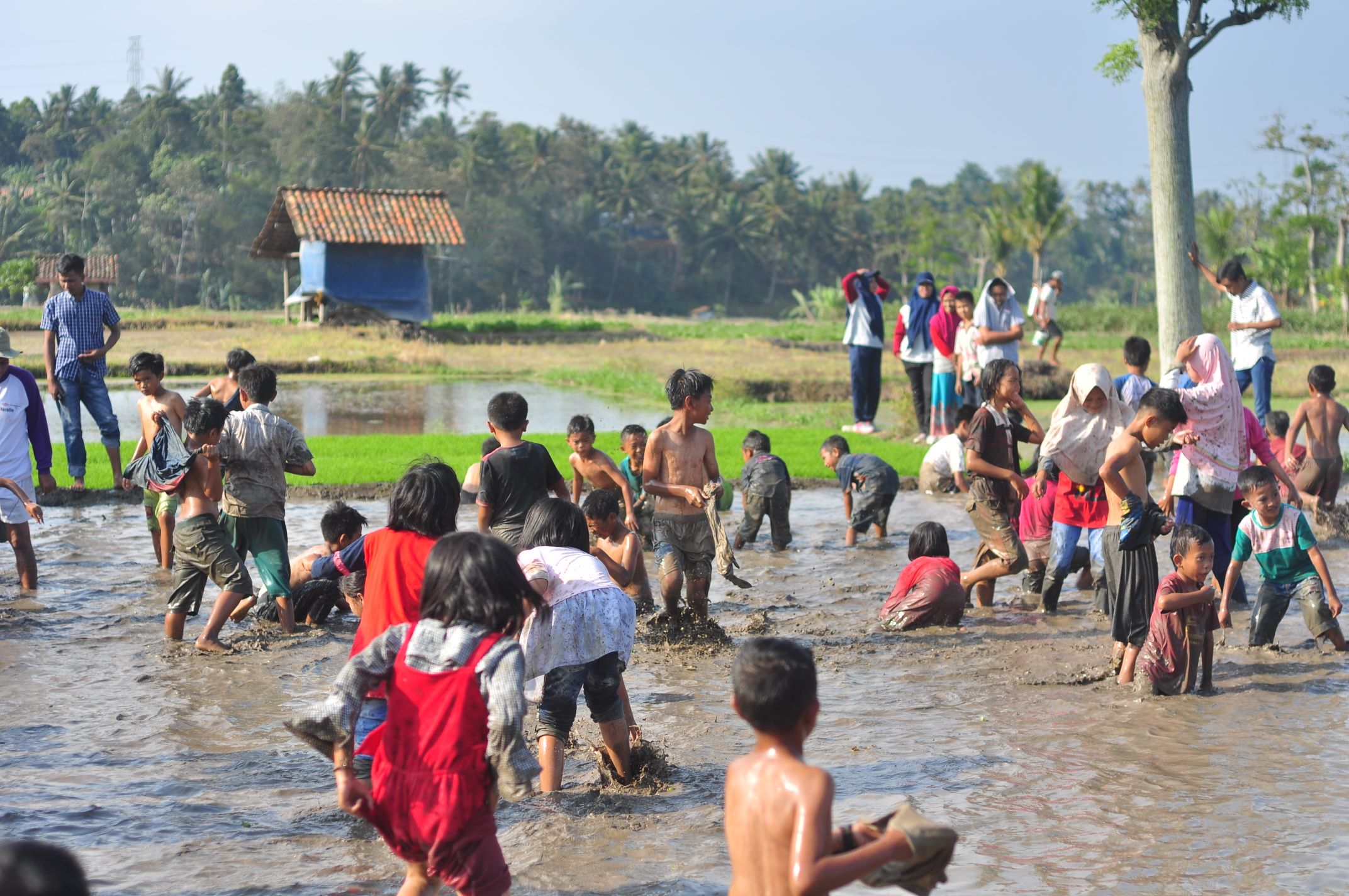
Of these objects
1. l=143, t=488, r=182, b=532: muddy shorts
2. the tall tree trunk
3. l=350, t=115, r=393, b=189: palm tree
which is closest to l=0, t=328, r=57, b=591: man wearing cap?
l=143, t=488, r=182, b=532: muddy shorts

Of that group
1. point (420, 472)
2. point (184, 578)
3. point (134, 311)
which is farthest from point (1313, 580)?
point (134, 311)

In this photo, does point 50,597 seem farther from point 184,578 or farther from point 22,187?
point 22,187

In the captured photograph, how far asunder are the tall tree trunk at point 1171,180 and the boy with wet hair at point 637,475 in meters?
7.49

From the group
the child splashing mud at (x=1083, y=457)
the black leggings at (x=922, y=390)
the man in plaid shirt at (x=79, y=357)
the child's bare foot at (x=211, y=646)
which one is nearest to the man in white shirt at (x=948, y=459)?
the child splashing mud at (x=1083, y=457)

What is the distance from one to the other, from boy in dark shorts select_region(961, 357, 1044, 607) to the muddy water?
399 millimetres

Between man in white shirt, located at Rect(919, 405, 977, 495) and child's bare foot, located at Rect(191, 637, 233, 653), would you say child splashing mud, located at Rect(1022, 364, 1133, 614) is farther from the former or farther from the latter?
child's bare foot, located at Rect(191, 637, 233, 653)

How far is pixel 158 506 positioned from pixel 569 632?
5.27 m

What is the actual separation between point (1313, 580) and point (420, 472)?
5.19 metres

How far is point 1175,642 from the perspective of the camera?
643 centimetres

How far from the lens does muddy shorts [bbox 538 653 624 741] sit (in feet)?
16.5

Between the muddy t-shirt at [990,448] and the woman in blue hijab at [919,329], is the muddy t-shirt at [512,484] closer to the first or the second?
the muddy t-shirt at [990,448]

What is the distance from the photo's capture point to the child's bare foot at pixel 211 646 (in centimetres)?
728

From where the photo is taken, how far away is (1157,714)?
6.25 metres

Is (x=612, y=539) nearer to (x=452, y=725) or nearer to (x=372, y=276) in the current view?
(x=452, y=725)
